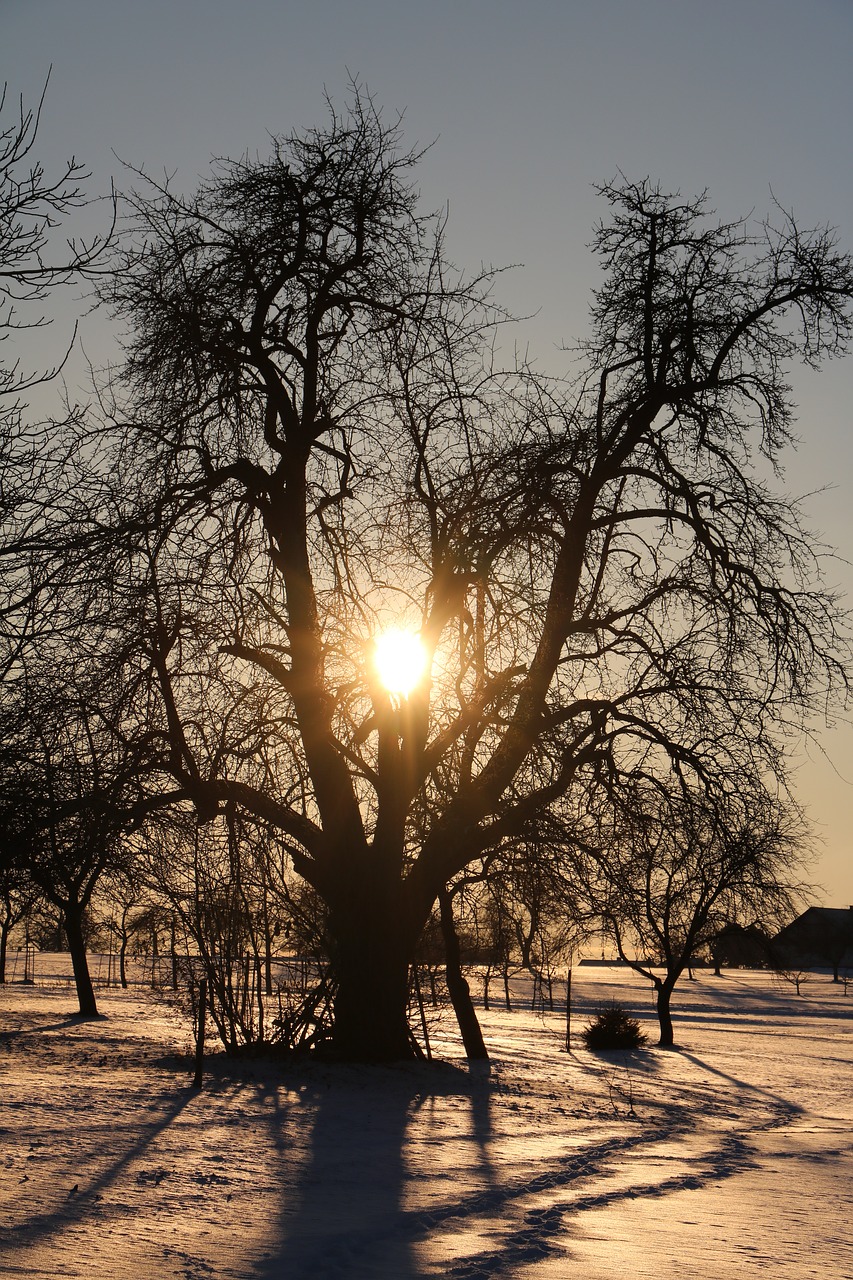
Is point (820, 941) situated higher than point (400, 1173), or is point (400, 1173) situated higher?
point (400, 1173)

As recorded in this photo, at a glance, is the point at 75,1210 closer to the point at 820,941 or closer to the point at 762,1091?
the point at 762,1091

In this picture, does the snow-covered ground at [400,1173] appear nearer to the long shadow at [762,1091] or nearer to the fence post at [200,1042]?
the long shadow at [762,1091]

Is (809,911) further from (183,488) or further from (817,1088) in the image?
(183,488)

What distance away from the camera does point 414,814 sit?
1722 centimetres

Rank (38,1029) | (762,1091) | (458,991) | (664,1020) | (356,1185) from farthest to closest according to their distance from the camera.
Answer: (664,1020) < (38,1029) < (762,1091) < (458,991) < (356,1185)

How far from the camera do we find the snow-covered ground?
689 centimetres

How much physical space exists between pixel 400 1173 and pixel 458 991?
11807 mm

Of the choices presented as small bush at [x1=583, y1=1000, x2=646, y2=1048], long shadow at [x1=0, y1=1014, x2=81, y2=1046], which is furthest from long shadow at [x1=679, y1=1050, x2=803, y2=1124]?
long shadow at [x1=0, y1=1014, x2=81, y2=1046]

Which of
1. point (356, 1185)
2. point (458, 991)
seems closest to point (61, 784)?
point (356, 1185)

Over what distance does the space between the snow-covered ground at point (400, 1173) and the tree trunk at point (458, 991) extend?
72 centimetres

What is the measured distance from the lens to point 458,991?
21.4 meters

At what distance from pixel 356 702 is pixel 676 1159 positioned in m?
6.80

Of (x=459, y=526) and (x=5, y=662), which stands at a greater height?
(x=459, y=526)

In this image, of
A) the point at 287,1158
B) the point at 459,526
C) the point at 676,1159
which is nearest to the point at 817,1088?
the point at 676,1159
